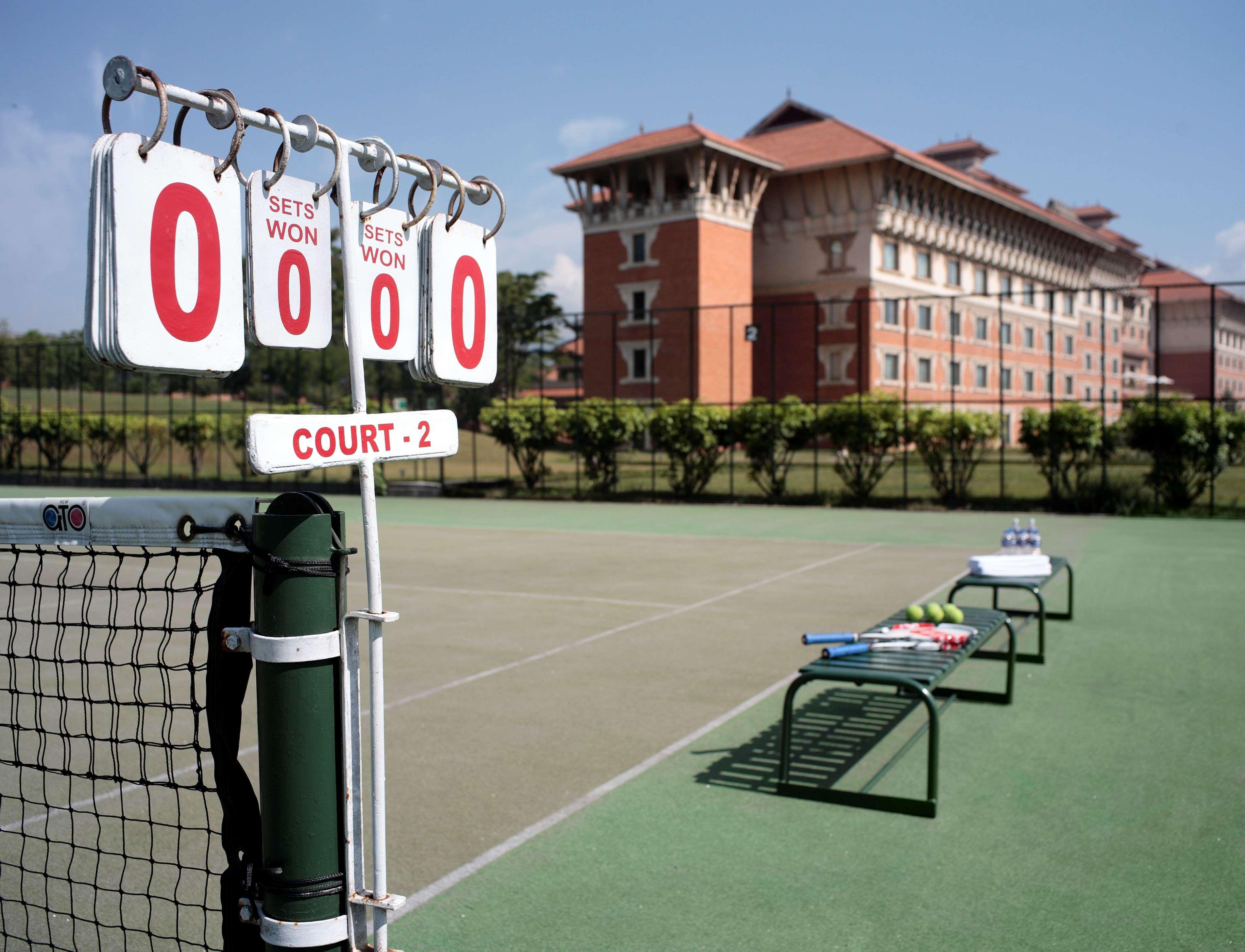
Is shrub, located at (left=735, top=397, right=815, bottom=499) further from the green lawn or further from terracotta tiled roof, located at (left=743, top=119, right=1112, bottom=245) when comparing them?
terracotta tiled roof, located at (left=743, top=119, right=1112, bottom=245)

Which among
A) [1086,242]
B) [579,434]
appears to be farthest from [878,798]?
[1086,242]

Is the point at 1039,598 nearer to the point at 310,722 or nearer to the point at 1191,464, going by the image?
the point at 310,722

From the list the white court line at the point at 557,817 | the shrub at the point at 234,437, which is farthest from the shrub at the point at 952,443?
the shrub at the point at 234,437

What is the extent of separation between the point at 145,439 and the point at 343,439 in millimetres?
31470

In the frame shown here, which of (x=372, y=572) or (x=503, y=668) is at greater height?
(x=372, y=572)

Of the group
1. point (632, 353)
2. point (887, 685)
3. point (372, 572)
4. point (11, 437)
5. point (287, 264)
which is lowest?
point (887, 685)

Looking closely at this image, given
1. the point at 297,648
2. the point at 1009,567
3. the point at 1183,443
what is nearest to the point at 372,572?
the point at 297,648

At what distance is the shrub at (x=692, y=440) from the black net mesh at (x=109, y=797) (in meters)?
16.6

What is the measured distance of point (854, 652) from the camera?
4.77m

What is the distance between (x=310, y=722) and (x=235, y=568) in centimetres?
40

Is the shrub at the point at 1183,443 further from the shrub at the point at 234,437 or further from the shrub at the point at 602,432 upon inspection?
the shrub at the point at 234,437

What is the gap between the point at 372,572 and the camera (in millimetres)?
2068

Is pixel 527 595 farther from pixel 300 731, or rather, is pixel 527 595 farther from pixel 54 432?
pixel 54 432

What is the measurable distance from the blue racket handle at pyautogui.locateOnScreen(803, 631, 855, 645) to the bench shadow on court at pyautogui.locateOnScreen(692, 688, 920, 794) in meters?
0.51
